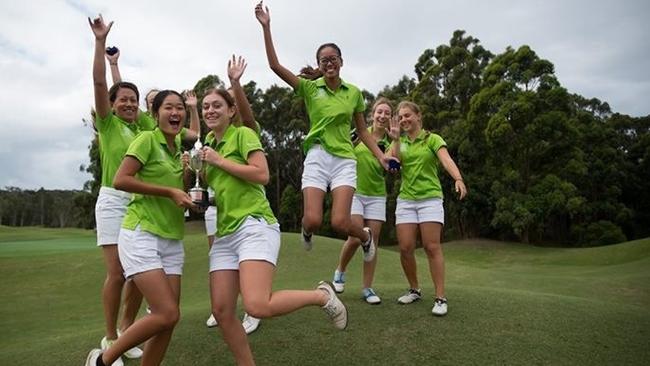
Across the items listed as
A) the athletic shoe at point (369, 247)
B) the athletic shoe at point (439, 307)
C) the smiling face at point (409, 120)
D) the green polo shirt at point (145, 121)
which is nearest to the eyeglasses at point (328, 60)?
the smiling face at point (409, 120)

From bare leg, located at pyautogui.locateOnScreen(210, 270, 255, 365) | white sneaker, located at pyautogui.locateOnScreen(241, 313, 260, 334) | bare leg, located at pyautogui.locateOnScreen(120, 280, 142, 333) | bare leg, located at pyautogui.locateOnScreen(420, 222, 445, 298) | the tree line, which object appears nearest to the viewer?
bare leg, located at pyautogui.locateOnScreen(210, 270, 255, 365)

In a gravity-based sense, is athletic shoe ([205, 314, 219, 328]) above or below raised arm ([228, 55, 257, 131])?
below

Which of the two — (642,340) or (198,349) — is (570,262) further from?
(198,349)

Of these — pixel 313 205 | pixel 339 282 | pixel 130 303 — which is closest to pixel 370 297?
pixel 339 282

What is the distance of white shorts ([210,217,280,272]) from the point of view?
3938 millimetres

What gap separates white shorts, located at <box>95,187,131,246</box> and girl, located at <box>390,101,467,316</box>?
330 cm

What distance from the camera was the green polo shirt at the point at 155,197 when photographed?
3.97 m

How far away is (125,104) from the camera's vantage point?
5141 millimetres

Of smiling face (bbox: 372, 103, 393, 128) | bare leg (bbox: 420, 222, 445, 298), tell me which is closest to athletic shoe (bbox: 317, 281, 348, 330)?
bare leg (bbox: 420, 222, 445, 298)

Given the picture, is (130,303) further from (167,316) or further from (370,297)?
(370,297)

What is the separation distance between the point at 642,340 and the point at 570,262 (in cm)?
1896

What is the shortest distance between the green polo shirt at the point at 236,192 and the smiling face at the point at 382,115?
9.90 feet

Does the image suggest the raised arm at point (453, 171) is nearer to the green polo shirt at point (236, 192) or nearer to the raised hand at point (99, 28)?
the green polo shirt at point (236, 192)

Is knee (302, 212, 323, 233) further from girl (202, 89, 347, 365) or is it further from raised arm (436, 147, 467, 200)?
raised arm (436, 147, 467, 200)
